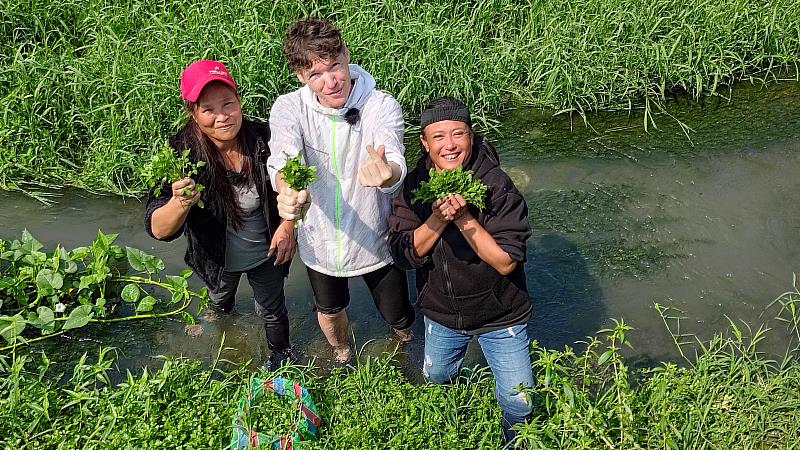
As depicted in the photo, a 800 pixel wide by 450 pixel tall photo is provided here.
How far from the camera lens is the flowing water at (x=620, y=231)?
14.9 feet

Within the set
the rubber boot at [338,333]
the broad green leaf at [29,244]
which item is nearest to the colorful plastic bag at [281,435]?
the rubber boot at [338,333]

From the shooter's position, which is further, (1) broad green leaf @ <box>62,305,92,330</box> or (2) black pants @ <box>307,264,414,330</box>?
(1) broad green leaf @ <box>62,305,92,330</box>

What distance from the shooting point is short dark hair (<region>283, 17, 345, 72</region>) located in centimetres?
312

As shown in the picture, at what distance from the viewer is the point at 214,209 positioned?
3.54m

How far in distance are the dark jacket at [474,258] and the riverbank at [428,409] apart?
297mm

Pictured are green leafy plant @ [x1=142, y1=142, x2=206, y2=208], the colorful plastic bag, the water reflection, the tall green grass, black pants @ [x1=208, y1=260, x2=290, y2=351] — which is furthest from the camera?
the tall green grass

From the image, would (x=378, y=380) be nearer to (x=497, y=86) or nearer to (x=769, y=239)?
(x=769, y=239)

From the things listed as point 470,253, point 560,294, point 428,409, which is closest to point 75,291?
point 428,409

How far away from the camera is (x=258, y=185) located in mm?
3535

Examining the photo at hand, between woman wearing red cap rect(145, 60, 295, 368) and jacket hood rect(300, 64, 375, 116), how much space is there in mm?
326

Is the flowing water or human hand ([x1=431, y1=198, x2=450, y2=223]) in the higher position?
human hand ([x1=431, y1=198, x2=450, y2=223])

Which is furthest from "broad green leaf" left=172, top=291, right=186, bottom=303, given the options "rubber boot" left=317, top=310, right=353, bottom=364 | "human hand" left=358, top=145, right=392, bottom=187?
"human hand" left=358, top=145, right=392, bottom=187

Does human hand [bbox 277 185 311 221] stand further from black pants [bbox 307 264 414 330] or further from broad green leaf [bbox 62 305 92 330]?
broad green leaf [bbox 62 305 92 330]

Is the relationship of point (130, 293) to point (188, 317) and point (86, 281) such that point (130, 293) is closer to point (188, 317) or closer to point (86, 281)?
point (86, 281)
